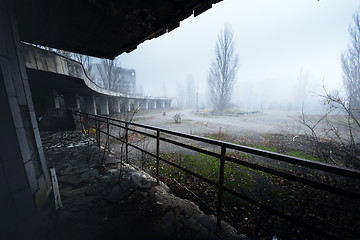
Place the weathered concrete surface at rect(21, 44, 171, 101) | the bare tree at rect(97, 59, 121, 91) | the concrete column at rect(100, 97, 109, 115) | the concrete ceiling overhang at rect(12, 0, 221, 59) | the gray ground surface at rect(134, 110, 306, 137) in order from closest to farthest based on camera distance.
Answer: the concrete ceiling overhang at rect(12, 0, 221, 59) < the weathered concrete surface at rect(21, 44, 171, 101) < the gray ground surface at rect(134, 110, 306, 137) < the concrete column at rect(100, 97, 109, 115) < the bare tree at rect(97, 59, 121, 91)

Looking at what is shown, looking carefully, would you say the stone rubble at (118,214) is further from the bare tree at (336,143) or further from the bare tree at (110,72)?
the bare tree at (110,72)

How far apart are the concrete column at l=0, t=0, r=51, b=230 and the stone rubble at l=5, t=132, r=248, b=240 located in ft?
0.98

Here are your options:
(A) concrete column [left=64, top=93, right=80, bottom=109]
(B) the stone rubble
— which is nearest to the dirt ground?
(A) concrete column [left=64, top=93, right=80, bottom=109]

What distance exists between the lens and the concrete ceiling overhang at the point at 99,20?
2.20m

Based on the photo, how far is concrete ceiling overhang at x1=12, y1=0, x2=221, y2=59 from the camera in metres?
2.20

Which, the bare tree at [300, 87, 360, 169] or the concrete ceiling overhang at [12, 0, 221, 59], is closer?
the concrete ceiling overhang at [12, 0, 221, 59]

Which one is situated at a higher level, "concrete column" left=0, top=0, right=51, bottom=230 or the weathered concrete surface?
the weathered concrete surface

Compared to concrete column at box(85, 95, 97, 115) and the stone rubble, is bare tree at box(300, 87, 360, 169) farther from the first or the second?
concrete column at box(85, 95, 97, 115)

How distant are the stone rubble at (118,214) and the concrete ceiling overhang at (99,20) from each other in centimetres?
334

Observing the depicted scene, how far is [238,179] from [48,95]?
43.2 feet

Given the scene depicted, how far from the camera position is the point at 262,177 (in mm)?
4809

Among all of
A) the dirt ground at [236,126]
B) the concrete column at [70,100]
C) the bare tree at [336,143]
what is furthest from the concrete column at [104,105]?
the bare tree at [336,143]

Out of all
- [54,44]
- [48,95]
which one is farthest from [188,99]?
[54,44]

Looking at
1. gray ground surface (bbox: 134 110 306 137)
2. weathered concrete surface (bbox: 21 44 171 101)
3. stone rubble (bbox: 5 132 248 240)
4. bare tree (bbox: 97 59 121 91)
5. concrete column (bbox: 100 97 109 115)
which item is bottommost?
gray ground surface (bbox: 134 110 306 137)
